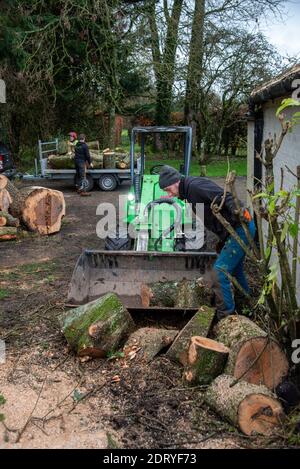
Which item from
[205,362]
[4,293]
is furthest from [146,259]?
[205,362]

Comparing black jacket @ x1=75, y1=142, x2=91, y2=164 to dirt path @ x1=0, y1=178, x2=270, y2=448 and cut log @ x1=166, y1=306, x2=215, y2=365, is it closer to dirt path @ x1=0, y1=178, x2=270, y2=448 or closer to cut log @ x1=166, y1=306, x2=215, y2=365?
dirt path @ x1=0, y1=178, x2=270, y2=448

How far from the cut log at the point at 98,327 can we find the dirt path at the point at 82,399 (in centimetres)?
15

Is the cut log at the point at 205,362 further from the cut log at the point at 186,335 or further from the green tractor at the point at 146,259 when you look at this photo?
the green tractor at the point at 146,259

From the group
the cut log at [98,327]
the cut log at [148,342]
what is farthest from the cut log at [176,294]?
the cut log at [98,327]

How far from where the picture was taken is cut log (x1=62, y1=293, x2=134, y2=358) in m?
4.70

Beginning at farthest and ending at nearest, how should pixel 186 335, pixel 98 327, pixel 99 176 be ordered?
pixel 99 176 → pixel 98 327 → pixel 186 335

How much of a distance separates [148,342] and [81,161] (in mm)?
10008

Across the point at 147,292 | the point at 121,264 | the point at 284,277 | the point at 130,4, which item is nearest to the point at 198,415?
the point at 284,277

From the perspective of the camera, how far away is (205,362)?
13.6ft

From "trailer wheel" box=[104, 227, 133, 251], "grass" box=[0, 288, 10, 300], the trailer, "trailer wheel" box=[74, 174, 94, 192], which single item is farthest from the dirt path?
the trailer

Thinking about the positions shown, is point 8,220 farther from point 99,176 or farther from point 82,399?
point 82,399

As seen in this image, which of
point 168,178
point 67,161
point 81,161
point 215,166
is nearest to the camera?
point 168,178
